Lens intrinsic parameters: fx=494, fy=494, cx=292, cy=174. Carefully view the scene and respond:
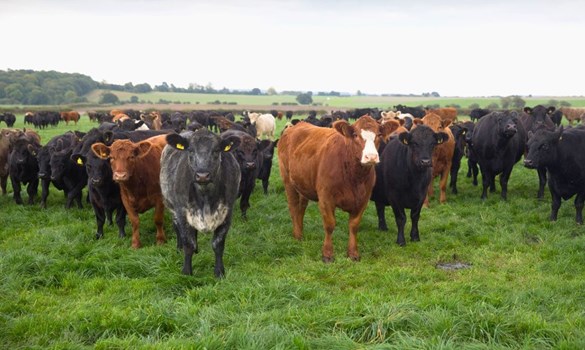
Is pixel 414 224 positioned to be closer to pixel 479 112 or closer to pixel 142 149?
pixel 142 149

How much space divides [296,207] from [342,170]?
1.91 metres

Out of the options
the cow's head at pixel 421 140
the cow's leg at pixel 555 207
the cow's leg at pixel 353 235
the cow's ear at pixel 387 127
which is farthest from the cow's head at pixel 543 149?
the cow's leg at pixel 353 235

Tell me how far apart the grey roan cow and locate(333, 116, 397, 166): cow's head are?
1637mm

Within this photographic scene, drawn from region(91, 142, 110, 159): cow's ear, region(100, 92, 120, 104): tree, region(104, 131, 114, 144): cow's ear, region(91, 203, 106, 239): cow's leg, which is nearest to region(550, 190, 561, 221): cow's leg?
region(91, 142, 110, 159): cow's ear

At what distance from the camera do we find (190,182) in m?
6.53

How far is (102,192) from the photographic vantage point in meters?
8.35

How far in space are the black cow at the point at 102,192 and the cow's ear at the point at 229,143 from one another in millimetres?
2863

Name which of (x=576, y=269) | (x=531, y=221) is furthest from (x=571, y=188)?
(x=576, y=269)

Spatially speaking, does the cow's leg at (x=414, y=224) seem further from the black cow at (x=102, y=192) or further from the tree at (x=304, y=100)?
the tree at (x=304, y=100)

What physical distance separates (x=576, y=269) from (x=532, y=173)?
8001mm

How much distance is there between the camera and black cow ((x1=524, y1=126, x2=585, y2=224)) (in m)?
9.09

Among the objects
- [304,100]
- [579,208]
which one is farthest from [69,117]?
[304,100]

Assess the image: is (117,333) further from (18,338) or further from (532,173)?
(532,173)

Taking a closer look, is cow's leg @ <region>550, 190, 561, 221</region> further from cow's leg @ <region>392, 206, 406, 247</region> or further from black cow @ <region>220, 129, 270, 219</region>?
black cow @ <region>220, 129, 270, 219</region>
